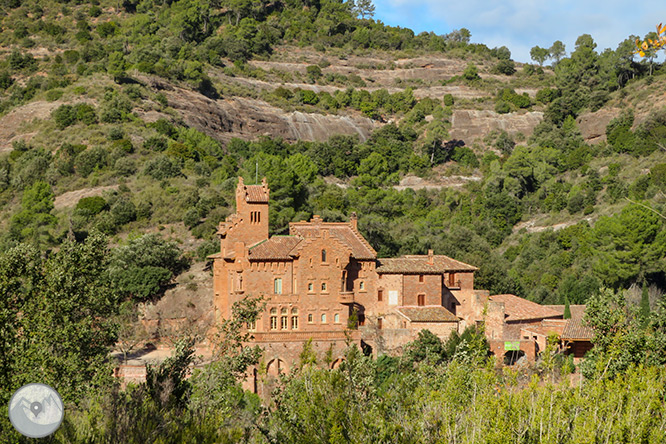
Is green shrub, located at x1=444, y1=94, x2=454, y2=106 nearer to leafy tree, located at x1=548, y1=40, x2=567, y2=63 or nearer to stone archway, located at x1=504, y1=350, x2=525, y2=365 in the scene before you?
leafy tree, located at x1=548, y1=40, x2=567, y2=63

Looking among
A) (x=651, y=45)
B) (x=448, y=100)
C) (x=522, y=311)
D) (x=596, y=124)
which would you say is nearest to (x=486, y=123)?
(x=448, y=100)

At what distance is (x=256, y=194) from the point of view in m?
51.6

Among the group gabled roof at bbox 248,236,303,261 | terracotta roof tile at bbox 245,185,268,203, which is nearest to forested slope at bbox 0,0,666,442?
gabled roof at bbox 248,236,303,261

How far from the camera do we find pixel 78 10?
151 metres

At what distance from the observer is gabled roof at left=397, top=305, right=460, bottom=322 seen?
47.2 m

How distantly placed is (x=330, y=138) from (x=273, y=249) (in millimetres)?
73781

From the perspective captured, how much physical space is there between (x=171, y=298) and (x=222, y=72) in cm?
8812

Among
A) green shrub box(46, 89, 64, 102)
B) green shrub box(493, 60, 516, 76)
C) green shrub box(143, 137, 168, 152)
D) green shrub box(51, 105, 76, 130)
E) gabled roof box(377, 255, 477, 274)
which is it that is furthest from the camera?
green shrub box(493, 60, 516, 76)

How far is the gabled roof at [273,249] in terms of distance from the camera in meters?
46.6

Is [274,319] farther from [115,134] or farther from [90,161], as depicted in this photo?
[115,134]

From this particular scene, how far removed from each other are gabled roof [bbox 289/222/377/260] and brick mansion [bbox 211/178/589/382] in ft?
0.24

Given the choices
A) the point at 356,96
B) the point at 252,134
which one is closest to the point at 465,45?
the point at 356,96

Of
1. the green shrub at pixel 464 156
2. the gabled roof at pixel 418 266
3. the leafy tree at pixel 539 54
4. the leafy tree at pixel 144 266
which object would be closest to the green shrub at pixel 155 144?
the leafy tree at pixel 144 266

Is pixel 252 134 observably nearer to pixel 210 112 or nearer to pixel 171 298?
pixel 210 112
